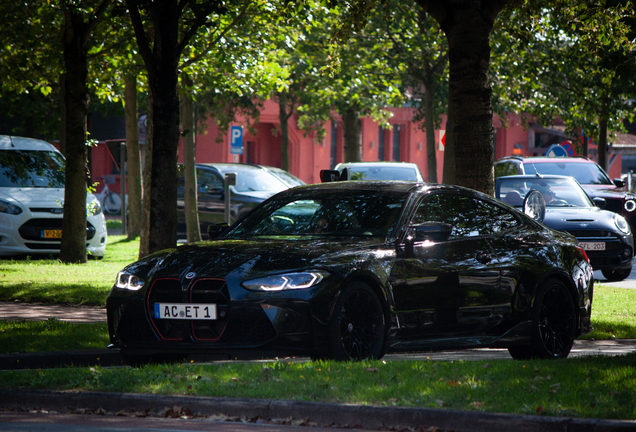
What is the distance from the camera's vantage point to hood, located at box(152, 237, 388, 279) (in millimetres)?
6574

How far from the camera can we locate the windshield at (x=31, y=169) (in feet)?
59.2

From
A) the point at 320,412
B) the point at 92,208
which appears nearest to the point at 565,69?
the point at 92,208

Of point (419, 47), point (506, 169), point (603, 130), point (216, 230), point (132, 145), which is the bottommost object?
point (216, 230)

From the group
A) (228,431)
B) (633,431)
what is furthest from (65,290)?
(633,431)

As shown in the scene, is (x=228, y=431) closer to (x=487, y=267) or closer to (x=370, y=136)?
(x=487, y=267)

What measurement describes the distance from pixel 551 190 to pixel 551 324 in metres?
8.62

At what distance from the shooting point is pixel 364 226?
7.38 m

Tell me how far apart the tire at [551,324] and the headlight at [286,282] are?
2.32m

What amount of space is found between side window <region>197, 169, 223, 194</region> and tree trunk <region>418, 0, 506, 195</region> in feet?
36.5

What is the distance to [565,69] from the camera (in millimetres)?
29891

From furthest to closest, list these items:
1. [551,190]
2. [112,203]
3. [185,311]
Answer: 1. [112,203]
2. [551,190]
3. [185,311]

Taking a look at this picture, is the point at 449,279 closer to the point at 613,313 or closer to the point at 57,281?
the point at 613,313


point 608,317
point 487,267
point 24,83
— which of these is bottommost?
point 608,317

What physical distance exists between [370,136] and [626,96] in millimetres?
25066
